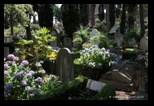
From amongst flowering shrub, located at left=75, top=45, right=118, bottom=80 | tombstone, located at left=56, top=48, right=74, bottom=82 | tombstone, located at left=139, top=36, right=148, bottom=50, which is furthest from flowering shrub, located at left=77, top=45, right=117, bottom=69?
tombstone, located at left=139, top=36, right=148, bottom=50

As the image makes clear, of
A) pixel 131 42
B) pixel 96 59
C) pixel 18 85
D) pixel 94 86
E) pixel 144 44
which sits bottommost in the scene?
pixel 94 86

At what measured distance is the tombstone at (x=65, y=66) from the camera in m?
7.59

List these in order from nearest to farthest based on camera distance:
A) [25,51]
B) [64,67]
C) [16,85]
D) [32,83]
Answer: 1. [16,85]
2. [32,83]
3. [64,67]
4. [25,51]

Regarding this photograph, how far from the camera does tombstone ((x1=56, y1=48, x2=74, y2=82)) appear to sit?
24.9 feet

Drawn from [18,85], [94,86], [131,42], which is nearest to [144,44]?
[131,42]

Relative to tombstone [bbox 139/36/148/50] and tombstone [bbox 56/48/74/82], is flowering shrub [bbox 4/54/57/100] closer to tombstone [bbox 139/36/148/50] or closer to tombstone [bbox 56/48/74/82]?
tombstone [bbox 56/48/74/82]

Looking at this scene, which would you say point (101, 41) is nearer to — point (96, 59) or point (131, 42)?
point (131, 42)

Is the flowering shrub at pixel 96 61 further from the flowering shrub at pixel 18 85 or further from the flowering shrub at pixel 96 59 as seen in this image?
the flowering shrub at pixel 18 85

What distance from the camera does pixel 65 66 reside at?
7691mm
